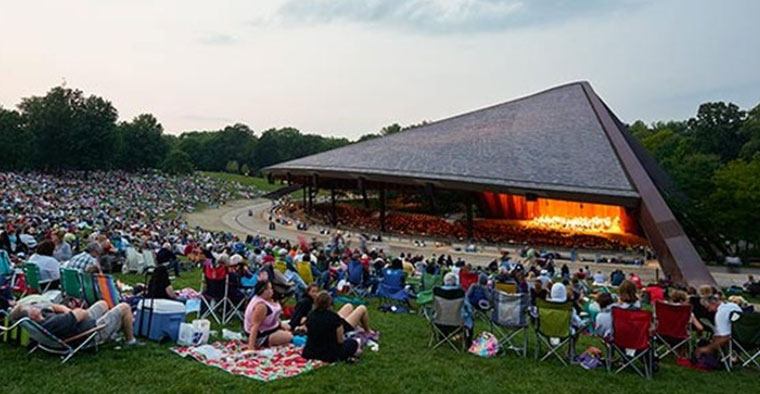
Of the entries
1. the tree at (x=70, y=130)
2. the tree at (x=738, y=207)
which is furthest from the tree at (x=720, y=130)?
the tree at (x=70, y=130)

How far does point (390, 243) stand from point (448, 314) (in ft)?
74.2

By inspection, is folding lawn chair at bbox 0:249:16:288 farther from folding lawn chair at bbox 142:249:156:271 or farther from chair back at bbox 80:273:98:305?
folding lawn chair at bbox 142:249:156:271

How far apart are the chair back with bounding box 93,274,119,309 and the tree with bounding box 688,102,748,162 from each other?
251 feet

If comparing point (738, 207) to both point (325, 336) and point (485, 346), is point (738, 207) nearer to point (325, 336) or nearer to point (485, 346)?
point (485, 346)

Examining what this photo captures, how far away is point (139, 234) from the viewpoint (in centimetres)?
2062

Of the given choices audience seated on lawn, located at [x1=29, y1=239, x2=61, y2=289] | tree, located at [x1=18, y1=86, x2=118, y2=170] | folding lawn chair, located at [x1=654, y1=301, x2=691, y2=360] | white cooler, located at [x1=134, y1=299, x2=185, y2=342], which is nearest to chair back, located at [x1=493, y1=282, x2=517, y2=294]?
folding lawn chair, located at [x1=654, y1=301, x2=691, y2=360]

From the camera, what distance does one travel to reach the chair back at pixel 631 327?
658cm

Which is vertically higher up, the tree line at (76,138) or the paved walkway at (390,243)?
the tree line at (76,138)

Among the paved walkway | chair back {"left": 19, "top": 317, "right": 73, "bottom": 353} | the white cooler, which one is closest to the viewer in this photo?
chair back {"left": 19, "top": 317, "right": 73, "bottom": 353}

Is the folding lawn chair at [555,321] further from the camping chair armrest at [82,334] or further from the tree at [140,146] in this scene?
the tree at [140,146]

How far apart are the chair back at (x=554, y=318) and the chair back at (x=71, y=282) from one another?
609 cm

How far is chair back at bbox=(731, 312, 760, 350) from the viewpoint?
727 cm

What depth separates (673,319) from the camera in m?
7.43

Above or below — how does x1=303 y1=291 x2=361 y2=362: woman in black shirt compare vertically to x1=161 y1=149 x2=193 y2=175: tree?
below
